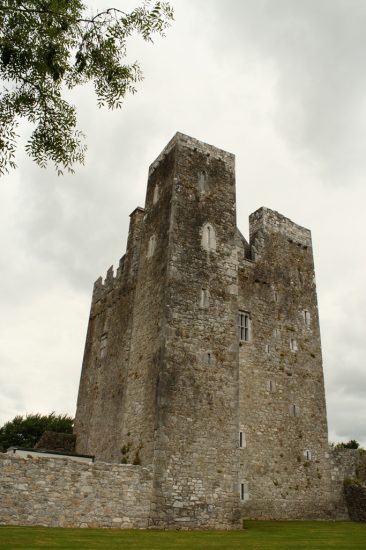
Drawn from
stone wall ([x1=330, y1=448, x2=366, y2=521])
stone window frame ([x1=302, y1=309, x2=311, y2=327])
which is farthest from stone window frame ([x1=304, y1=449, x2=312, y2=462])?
stone window frame ([x1=302, y1=309, x2=311, y2=327])

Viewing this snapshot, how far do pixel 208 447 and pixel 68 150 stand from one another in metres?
12.4

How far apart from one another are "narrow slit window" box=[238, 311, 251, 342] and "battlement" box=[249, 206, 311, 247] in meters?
5.42

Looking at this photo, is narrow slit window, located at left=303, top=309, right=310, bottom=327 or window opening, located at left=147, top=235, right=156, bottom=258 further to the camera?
narrow slit window, located at left=303, top=309, right=310, bottom=327

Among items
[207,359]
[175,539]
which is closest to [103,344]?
[207,359]

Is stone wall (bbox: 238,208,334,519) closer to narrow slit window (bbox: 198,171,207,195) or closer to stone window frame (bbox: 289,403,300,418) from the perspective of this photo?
stone window frame (bbox: 289,403,300,418)

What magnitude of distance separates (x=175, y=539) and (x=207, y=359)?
7.45m

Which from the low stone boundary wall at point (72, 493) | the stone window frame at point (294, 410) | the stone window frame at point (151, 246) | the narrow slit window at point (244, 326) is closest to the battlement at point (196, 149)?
the stone window frame at point (151, 246)

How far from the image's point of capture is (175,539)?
48.6 feet

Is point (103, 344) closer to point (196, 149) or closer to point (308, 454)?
point (196, 149)

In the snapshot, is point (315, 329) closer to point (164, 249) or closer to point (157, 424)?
point (164, 249)

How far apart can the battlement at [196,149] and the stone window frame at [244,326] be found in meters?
7.57

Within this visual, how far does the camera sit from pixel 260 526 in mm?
20500

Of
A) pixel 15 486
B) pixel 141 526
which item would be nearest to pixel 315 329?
pixel 141 526

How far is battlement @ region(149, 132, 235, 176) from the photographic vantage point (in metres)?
24.3
